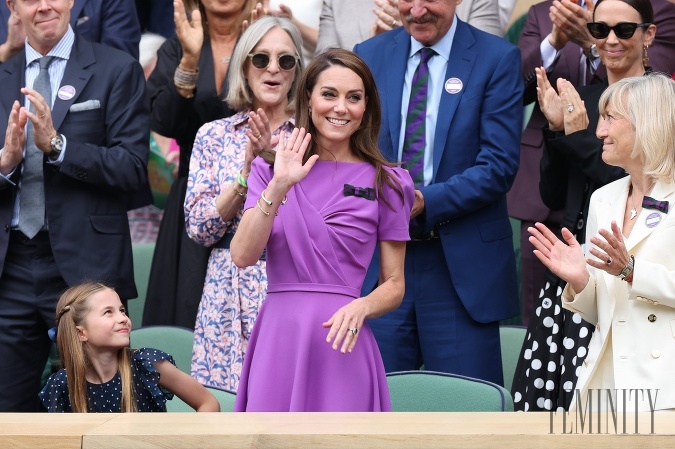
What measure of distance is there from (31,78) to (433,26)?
1779mm

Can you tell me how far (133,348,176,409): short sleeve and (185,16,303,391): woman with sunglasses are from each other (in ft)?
2.85

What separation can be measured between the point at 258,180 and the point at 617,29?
6.04 ft

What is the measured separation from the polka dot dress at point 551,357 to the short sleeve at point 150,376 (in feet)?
4.70

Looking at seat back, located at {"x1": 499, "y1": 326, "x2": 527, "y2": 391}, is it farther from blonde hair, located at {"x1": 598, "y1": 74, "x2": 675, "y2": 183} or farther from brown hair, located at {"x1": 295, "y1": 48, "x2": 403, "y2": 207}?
brown hair, located at {"x1": 295, "y1": 48, "x2": 403, "y2": 207}

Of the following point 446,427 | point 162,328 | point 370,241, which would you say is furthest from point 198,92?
point 446,427

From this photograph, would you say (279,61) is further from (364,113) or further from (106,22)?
(106,22)

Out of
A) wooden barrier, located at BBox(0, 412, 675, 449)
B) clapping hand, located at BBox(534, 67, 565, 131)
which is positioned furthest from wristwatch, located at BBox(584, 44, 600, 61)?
wooden barrier, located at BBox(0, 412, 675, 449)

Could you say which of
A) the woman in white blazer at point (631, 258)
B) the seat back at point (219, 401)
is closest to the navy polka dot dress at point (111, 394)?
the seat back at point (219, 401)

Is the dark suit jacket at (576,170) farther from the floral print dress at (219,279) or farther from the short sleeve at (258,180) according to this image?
the short sleeve at (258,180)

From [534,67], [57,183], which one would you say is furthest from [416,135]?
[57,183]

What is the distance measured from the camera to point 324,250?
3797mm

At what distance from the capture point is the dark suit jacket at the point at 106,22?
6074mm

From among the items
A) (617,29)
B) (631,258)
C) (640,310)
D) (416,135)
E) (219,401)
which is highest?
(617,29)

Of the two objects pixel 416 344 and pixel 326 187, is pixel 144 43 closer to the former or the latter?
pixel 416 344
